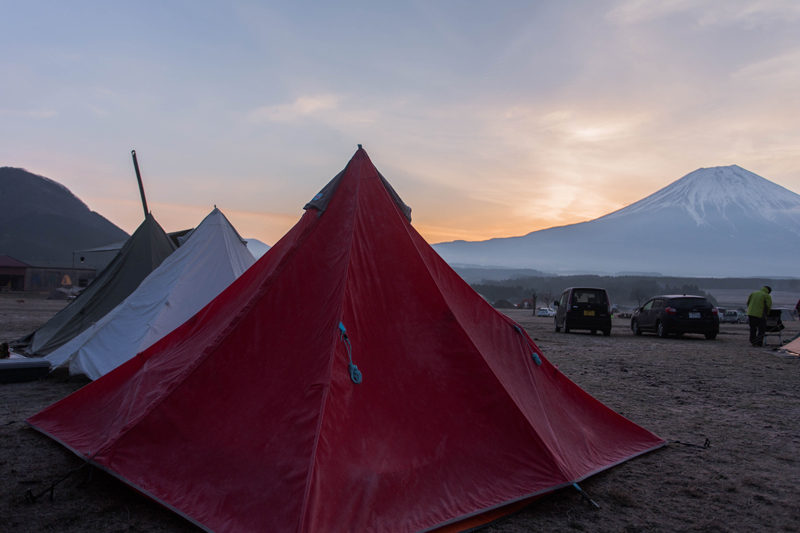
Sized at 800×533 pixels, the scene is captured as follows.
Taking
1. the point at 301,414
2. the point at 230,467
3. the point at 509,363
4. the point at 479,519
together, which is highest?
the point at 509,363

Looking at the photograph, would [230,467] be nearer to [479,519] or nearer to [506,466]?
[479,519]

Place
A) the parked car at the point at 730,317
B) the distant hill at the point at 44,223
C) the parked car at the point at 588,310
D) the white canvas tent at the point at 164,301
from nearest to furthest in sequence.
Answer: the white canvas tent at the point at 164,301
the parked car at the point at 588,310
the parked car at the point at 730,317
the distant hill at the point at 44,223

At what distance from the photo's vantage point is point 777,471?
4.17 meters

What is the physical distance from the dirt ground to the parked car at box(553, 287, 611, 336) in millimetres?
10370

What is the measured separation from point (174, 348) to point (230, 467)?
5.68 ft

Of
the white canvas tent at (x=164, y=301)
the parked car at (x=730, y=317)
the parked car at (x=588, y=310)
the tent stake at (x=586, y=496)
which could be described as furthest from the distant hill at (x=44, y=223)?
the tent stake at (x=586, y=496)

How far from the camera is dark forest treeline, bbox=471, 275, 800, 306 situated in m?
94.3

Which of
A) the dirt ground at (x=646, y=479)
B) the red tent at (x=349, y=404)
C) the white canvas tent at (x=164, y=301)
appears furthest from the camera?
the white canvas tent at (x=164, y=301)

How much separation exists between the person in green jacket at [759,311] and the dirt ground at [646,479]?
7416 mm

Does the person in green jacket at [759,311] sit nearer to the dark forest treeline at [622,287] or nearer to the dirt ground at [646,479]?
the dirt ground at [646,479]

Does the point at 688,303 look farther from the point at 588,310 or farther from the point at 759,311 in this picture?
the point at 588,310

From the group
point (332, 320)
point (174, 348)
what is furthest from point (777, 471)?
point (174, 348)

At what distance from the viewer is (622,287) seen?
109625 millimetres

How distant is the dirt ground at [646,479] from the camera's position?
10.5ft
